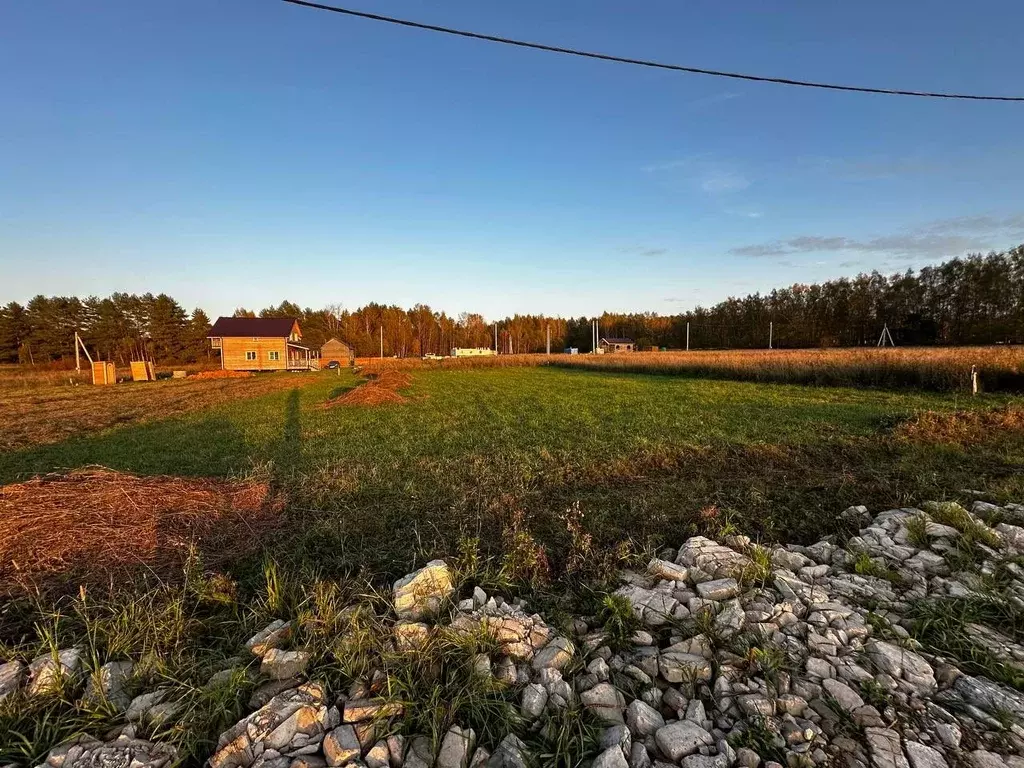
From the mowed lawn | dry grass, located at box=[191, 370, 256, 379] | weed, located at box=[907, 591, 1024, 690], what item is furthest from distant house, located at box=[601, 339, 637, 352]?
weed, located at box=[907, 591, 1024, 690]

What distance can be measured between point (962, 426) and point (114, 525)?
15285 mm

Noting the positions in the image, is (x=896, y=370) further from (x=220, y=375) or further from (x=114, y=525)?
(x=220, y=375)

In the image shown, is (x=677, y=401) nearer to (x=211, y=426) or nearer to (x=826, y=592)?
(x=826, y=592)

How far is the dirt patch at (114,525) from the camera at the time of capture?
387cm

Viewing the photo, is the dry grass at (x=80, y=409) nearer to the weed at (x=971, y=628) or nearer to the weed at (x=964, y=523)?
the weed at (x=971, y=628)

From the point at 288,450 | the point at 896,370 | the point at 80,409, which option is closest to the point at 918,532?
the point at 288,450

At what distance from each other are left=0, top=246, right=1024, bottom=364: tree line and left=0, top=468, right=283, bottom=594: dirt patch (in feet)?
215

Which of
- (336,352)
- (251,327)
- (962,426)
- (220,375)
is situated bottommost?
(962,426)

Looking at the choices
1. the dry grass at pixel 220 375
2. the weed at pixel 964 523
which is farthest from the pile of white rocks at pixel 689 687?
the dry grass at pixel 220 375

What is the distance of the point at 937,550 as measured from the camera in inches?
165

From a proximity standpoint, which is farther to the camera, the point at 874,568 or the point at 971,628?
the point at 874,568

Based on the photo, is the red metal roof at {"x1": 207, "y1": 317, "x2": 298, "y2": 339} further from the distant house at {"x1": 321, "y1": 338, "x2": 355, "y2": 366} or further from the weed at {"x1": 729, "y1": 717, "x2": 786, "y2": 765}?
the weed at {"x1": 729, "y1": 717, "x2": 786, "y2": 765}

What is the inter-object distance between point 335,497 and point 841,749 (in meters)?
5.69

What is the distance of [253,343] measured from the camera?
4312cm
